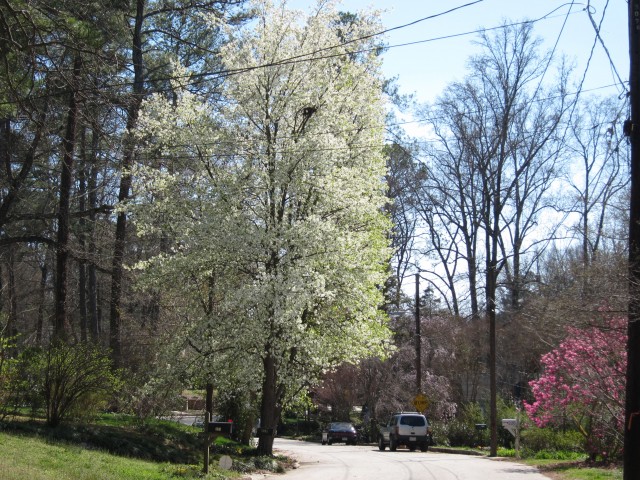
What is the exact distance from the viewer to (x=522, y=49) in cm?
4406

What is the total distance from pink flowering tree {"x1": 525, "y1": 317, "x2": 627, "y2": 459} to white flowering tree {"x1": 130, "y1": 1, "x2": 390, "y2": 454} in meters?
5.79

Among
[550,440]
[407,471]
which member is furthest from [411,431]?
[407,471]

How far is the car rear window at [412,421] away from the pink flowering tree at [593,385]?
27.1ft

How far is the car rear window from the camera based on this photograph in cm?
3275

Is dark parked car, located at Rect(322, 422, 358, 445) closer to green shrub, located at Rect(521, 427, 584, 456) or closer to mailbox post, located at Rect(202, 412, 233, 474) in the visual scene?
green shrub, located at Rect(521, 427, 584, 456)

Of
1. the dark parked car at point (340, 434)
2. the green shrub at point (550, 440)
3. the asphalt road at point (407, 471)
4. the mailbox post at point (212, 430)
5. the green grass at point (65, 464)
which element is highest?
the mailbox post at point (212, 430)

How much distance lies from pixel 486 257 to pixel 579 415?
24551 mm

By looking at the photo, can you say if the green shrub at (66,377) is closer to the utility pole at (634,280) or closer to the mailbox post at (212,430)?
the mailbox post at (212,430)

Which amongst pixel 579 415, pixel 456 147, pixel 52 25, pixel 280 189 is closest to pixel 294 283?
pixel 280 189

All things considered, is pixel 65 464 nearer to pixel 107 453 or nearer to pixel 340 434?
pixel 107 453

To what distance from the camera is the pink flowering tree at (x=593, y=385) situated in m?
18.9

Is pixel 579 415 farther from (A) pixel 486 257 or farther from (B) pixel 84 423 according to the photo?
(A) pixel 486 257

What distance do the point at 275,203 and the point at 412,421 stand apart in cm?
1573

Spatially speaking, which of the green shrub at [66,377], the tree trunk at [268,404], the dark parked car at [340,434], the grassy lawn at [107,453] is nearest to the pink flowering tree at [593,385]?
the tree trunk at [268,404]
